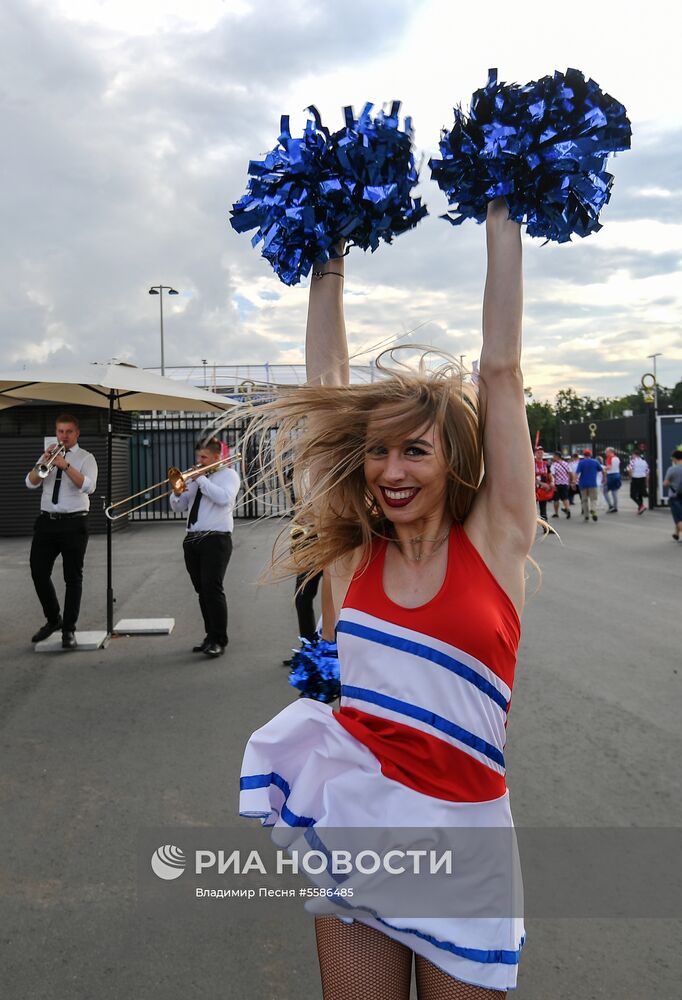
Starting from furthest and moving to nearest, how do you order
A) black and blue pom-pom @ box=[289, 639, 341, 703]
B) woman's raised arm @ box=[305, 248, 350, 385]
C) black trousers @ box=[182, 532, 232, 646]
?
black trousers @ box=[182, 532, 232, 646] → black and blue pom-pom @ box=[289, 639, 341, 703] → woman's raised arm @ box=[305, 248, 350, 385]

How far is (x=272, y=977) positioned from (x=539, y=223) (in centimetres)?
237

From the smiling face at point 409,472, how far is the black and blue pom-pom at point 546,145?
510 millimetres

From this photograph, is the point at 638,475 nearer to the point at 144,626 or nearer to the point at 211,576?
the point at 144,626

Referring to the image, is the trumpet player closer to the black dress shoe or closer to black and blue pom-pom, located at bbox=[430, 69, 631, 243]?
A: the black dress shoe

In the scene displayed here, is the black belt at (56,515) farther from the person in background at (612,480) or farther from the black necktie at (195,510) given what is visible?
the person in background at (612,480)

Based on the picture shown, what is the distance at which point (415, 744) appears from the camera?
1550 mm

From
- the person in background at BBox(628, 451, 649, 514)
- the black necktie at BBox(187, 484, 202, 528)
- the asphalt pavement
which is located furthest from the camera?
the person in background at BBox(628, 451, 649, 514)

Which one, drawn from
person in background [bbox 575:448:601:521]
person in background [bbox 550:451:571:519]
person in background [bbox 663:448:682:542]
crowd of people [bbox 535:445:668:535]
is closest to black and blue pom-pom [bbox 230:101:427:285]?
person in background [bbox 663:448:682:542]

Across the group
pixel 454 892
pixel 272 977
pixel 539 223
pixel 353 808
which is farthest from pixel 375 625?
pixel 272 977

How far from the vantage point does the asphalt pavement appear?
8.44 feet

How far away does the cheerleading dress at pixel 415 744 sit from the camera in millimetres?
1514

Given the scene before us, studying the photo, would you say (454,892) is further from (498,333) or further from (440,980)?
(498,333)

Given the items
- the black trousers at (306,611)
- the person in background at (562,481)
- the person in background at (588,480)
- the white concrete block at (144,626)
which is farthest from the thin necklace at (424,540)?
the person in background at (562,481)

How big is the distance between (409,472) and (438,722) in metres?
0.52
